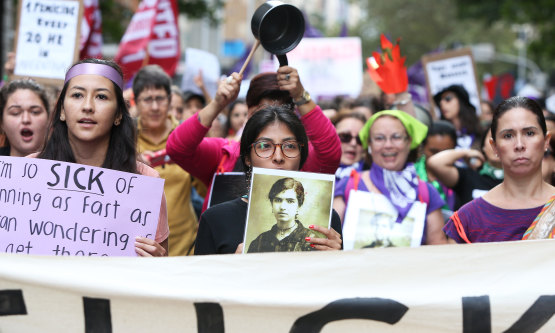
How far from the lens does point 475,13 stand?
84.2 ft

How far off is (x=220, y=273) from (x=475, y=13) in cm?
2401

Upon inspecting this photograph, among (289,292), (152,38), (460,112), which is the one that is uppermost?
(152,38)

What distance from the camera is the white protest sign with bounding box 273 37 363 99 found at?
10148 millimetres

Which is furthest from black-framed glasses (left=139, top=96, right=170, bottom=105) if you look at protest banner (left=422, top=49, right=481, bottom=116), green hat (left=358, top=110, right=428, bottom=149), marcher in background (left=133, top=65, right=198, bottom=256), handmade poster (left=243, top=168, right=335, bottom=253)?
protest banner (left=422, top=49, right=481, bottom=116)

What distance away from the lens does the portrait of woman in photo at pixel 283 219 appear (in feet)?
10.3

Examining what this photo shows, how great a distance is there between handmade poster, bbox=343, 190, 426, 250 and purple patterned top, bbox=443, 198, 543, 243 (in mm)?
771

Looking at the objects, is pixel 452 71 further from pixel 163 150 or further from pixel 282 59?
pixel 282 59

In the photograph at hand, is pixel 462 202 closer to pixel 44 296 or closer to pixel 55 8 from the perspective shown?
pixel 44 296

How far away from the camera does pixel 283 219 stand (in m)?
3.15

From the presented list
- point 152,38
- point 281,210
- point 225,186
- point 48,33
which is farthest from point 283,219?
point 152,38

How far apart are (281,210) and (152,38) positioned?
6.12m

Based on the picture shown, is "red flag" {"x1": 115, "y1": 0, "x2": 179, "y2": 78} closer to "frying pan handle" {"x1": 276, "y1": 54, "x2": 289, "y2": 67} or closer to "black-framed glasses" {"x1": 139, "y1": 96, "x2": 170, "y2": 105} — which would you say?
"black-framed glasses" {"x1": 139, "y1": 96, "x2": 170, "y2": 105}

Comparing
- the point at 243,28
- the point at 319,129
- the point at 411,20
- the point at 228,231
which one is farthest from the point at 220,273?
the point at 243,28

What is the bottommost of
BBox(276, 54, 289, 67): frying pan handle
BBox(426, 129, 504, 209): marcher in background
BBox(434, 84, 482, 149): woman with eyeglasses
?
BBox(426, 129, 504, 209): marcher in background
